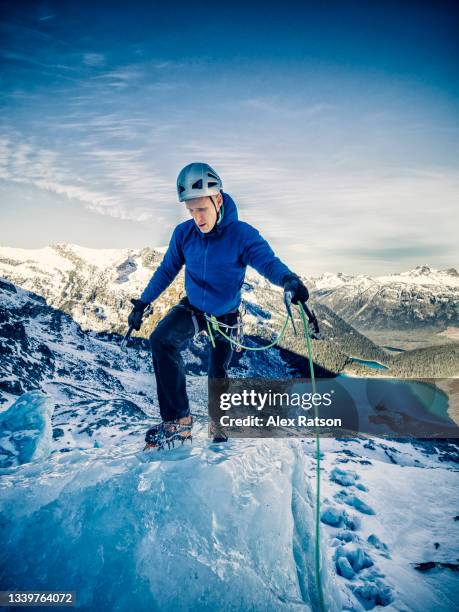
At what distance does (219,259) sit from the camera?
5539mm

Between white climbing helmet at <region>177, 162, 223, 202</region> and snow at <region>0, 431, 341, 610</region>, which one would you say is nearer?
snow at <region>0, 431, 341, 610</region>

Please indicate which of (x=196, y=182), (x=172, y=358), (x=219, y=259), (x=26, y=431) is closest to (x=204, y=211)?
(x=196, y=182)

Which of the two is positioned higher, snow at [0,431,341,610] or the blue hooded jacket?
the blue hooded jacket

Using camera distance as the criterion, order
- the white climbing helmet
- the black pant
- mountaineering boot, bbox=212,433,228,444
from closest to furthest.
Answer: the white climbing helmet < the black pant < mountaineering boot, bbox=212,433,228,444

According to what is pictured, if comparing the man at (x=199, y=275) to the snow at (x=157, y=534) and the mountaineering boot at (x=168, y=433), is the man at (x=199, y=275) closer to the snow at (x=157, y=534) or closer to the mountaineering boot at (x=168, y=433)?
the mountaineering boot at (x=168, y=433)

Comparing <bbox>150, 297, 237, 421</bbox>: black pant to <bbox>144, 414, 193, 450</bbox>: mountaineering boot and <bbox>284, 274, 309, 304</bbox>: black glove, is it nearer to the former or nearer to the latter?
<bbox>144, 414, 193, 450</bbox>: mountaineering boot

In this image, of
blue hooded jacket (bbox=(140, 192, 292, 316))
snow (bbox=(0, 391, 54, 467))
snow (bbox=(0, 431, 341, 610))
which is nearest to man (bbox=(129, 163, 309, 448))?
blue hooded jacket (bbox=(140, 192, 292, 316))

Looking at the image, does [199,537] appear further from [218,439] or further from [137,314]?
[137,314]

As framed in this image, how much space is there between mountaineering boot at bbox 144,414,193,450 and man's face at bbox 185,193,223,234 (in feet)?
11.0

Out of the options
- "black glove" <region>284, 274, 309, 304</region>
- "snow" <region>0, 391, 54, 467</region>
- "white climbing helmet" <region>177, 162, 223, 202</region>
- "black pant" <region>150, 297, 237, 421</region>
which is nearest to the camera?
"black glove" <region>284, 274, 309, 304</region>

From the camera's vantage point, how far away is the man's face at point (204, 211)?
5.12 meters

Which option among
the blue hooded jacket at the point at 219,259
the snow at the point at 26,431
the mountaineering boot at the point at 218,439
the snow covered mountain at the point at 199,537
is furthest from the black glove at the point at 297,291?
the snow at the point at 26,431

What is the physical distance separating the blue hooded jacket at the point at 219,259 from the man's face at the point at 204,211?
0.15m

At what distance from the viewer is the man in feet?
16.7
